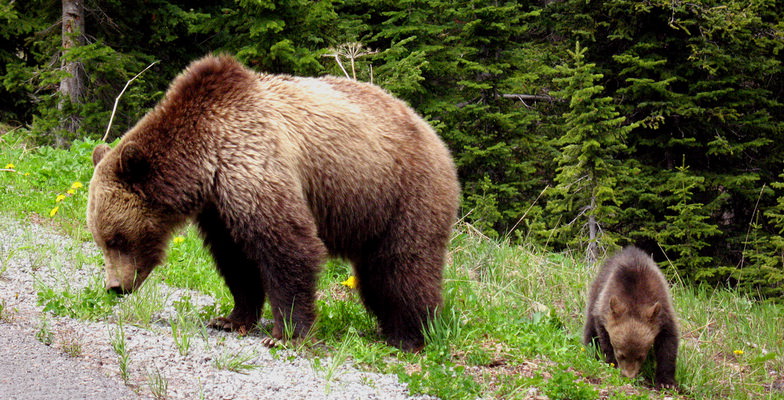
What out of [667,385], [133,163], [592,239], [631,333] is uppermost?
[133,163]

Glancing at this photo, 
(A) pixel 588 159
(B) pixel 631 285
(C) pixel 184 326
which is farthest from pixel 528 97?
(C) pixel 184 326

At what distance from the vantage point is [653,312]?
5.82m

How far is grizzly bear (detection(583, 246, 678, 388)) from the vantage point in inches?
228

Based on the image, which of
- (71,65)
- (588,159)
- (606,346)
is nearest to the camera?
(606,346)

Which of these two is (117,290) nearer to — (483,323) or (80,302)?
(80,302)

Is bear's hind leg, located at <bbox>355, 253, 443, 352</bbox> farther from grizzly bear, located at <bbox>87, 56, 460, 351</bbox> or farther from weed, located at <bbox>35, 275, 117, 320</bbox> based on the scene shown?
weed, located at <bbox>35, 275, 117, 320</bbox>

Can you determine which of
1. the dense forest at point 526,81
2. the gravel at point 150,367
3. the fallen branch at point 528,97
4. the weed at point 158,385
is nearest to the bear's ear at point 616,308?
the gravel at point 150,367

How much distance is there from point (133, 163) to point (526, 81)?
1115cm

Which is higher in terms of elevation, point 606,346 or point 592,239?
point 606,346

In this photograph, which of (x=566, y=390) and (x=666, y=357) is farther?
(x=666, y=357)

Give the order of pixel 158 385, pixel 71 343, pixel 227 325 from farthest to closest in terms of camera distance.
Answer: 1. pixel 227 325
2. pixel 71 343
3. pixel 158 385

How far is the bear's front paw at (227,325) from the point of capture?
5.13 m

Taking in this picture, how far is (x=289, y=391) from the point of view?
402 centimetres

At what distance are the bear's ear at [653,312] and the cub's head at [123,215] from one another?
3709mm
